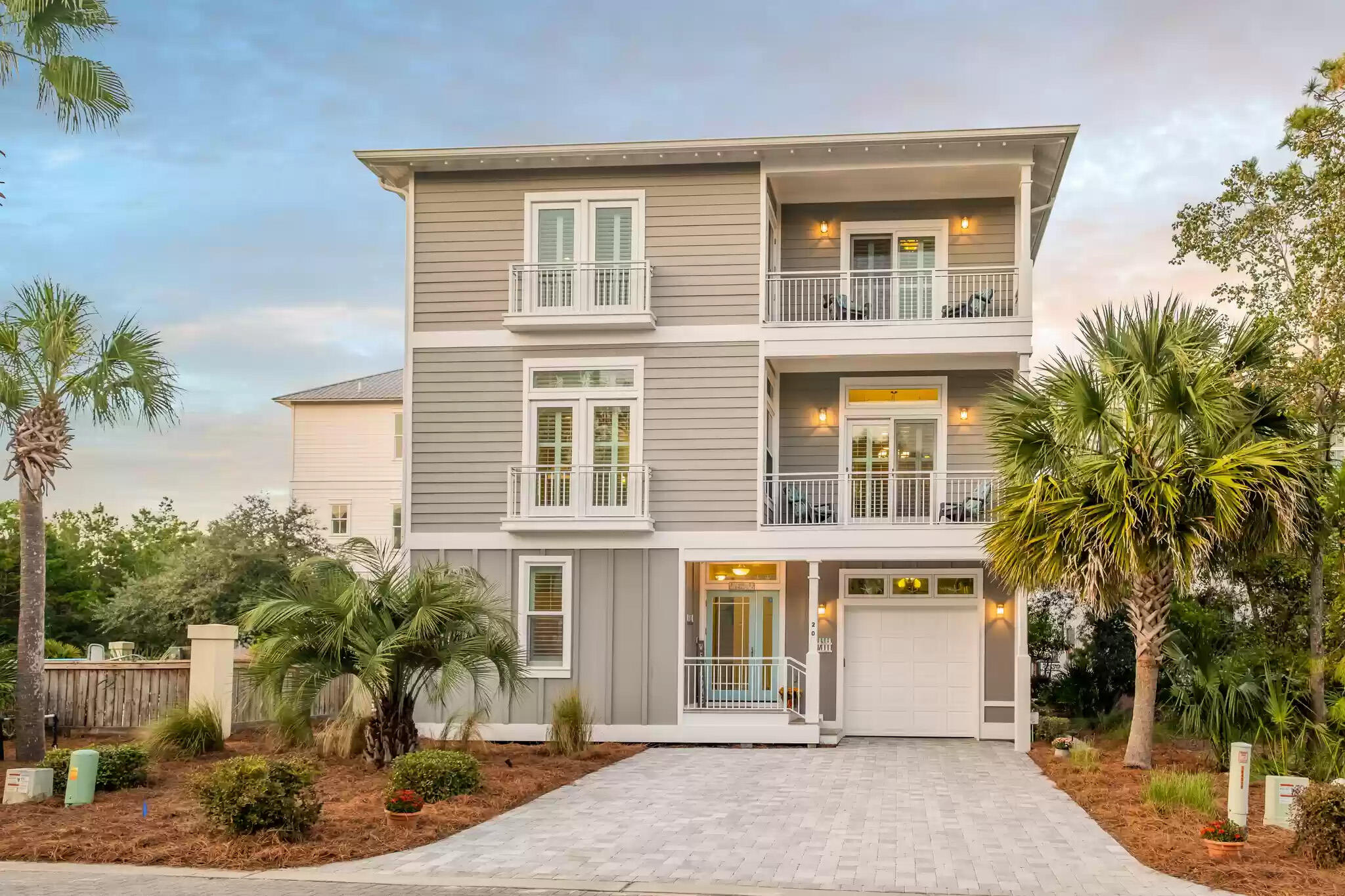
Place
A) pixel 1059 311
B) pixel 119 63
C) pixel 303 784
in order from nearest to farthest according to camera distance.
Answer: pixel 303 784, pixel 119 63, pixel 1059 311

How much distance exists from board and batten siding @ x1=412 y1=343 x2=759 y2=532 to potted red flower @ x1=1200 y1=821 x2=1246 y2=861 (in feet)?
31.1

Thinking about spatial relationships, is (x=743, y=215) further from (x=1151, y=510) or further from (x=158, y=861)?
(x=158, y=861)

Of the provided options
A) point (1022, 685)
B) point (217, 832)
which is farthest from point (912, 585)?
point (217, 832)

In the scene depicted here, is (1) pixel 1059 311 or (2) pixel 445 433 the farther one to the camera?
(1) pixel 1059 311

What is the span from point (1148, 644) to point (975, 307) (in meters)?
6.20

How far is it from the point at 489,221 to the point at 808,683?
8.40 m

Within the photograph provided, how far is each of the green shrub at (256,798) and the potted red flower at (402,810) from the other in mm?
819

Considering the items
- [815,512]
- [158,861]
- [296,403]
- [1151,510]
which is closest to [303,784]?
[158,861]

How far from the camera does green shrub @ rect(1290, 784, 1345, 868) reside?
918 cm

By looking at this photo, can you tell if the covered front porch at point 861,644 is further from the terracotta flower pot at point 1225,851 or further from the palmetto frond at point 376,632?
the terracotta flower pot at point 1225,851

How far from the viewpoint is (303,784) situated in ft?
33.3

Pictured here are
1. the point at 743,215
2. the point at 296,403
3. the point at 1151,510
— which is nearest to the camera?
the point at 1151,510

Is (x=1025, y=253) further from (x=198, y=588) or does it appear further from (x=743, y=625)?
(x=198, y=588)

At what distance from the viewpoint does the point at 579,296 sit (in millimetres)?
18719
